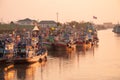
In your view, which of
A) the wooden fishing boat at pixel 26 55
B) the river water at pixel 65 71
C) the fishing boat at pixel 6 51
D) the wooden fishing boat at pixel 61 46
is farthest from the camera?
the wooden fishing boat at pixel 61 46

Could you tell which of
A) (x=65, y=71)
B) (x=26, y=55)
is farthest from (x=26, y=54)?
(x=65, y=71)

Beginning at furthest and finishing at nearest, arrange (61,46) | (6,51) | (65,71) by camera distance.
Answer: (61,46), (6,51), (65,71)

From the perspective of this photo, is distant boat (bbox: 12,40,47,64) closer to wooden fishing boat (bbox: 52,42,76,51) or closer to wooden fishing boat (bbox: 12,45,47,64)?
wooden fishing boat (bbox: 12,45,47,64)

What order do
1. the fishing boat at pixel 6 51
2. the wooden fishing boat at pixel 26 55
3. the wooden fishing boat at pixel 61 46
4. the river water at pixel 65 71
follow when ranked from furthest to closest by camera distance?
the wooden fishing boat at pixel 61 46
the wooden fishing boat at pixel 26 55
the fishing boat at pixel 6 51
the river water at pixel 65 71

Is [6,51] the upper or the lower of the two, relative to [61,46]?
upper

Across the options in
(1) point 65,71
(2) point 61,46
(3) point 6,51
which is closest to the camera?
(1) point 65,71

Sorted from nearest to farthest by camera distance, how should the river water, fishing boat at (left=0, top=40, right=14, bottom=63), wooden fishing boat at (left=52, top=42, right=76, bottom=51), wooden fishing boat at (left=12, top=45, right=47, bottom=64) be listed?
the river water < fishing boat at (left=0, top=40, right=14, bottom=63) < wooden fishing boat at (left=12, top=45, right=47, bottom=64) < wooden fishing boat at (left=52, top=42, right=76, bottom=51)

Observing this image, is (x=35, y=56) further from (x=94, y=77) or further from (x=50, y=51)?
(x=50, y=51)

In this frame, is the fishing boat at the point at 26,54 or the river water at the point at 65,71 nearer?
the river water at the point at 65,71

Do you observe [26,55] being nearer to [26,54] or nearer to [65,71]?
[26,54]

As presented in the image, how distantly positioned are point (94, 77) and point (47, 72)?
4522 millimetres

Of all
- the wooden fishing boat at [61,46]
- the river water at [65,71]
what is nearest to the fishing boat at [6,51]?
the river water at [65,71]

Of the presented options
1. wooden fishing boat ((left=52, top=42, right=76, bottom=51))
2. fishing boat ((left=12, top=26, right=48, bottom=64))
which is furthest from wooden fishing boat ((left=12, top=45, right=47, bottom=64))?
wooden fishing boat ((left=52, top=42, right=76, bottom=51))

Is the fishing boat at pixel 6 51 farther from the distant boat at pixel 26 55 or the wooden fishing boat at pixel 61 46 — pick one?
the wooden fishing boat at pixel 61 46
